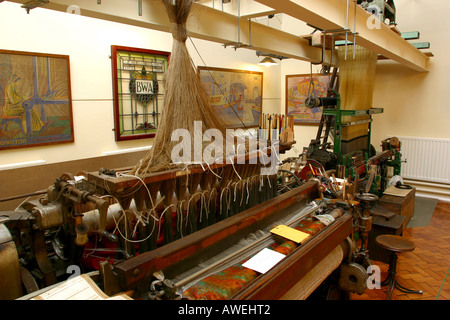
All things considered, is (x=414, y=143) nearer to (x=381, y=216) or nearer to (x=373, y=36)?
(x=381, y=216)

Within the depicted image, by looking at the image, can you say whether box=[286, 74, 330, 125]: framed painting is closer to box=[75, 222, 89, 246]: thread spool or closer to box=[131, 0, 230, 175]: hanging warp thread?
box=[131, 0, 230, 175]: hanging warp thread

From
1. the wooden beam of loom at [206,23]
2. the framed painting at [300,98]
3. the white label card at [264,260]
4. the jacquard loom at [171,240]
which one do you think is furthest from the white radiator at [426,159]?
the white label card at [264,260]

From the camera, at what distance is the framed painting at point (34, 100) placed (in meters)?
2.71

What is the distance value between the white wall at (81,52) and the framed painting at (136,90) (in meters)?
0.07

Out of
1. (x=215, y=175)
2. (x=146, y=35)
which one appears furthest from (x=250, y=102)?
(x=215, y=175)

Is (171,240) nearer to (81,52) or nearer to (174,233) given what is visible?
(174,233)

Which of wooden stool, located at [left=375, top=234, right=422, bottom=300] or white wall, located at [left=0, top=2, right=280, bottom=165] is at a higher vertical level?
white wall, located at [left=0, top=2, right=280, bottom=165]

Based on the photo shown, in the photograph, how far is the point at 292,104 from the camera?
623cm

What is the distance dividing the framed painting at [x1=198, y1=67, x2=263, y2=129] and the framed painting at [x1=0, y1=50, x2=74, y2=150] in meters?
1.98

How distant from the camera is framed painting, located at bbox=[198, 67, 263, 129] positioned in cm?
476

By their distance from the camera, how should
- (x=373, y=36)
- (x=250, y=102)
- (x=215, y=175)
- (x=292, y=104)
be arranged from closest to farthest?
(x=215, y=175) → (x=373, y=36) → (x=250, y=102) → (x=292, y=104)

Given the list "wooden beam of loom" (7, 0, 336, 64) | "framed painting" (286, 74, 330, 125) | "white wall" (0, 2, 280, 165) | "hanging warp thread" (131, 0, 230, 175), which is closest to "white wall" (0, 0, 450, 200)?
"white wall" (0, 2, 280, 165)

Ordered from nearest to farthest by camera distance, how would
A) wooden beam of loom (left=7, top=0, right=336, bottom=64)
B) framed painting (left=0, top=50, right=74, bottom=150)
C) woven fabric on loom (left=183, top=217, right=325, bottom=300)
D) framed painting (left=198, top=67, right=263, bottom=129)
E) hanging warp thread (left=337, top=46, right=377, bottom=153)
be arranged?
woven fabric on loom (left=183, top=217, right=325, bottom=300), wooden beam of loom (left=7, top=0, right=336, bottom=64), framed painting (left=0, top=50, right=74, bottom=150), hanging warp thread (left=337, top=46, right=377, bottom=153), framed painting (left=198, top=67, right=263, bottom=129)

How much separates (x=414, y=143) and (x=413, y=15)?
203cm
